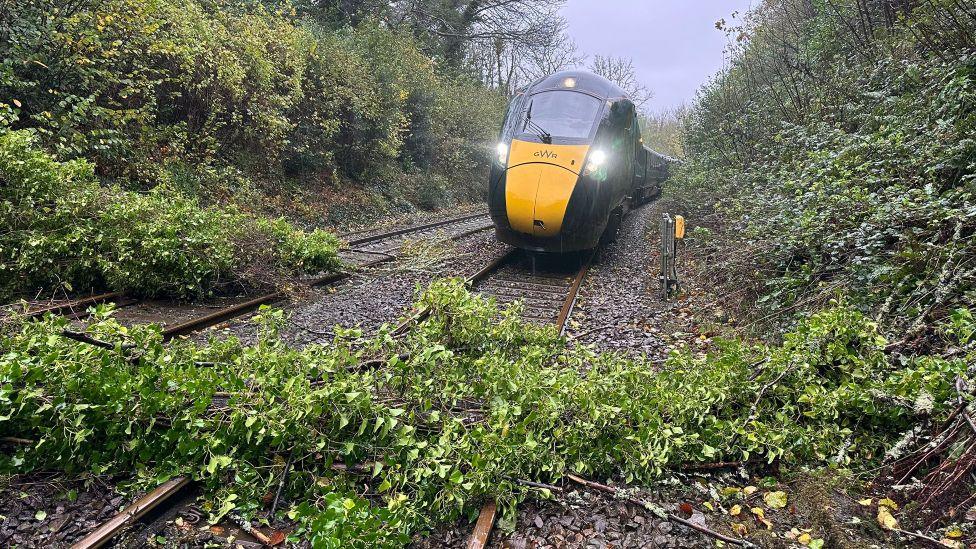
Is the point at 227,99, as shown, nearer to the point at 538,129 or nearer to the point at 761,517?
the point at 538,129

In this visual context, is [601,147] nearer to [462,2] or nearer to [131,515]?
[131,515]

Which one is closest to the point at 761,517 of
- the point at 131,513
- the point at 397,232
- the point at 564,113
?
the point at 131,513

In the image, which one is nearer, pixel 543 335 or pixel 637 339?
A: pixel 543 335

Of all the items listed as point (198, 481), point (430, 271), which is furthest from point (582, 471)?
point (430, 271)

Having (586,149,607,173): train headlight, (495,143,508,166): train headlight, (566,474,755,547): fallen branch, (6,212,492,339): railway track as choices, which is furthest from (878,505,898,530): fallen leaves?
(495,143,508,166): train headlight

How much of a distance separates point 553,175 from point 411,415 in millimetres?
5503

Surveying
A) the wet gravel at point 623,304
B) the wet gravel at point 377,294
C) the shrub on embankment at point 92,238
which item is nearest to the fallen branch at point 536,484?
the wet gravel at point 623,304

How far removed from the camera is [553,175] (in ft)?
25.6

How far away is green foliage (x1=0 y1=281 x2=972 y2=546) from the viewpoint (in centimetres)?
265

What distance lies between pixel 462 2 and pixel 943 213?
24.7 m

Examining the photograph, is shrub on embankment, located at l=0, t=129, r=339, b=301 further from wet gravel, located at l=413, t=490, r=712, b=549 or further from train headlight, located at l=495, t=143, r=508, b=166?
wet gravel, located at l=413, t=490, r=712, b=549

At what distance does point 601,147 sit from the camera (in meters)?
8.12

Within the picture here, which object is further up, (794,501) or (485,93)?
(485,93)

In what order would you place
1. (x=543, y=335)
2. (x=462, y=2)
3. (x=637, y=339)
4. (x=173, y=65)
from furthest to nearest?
(x=462, y=2) → (x=173, y=65) → (x=637, y=339) → (x=543, y=335)
